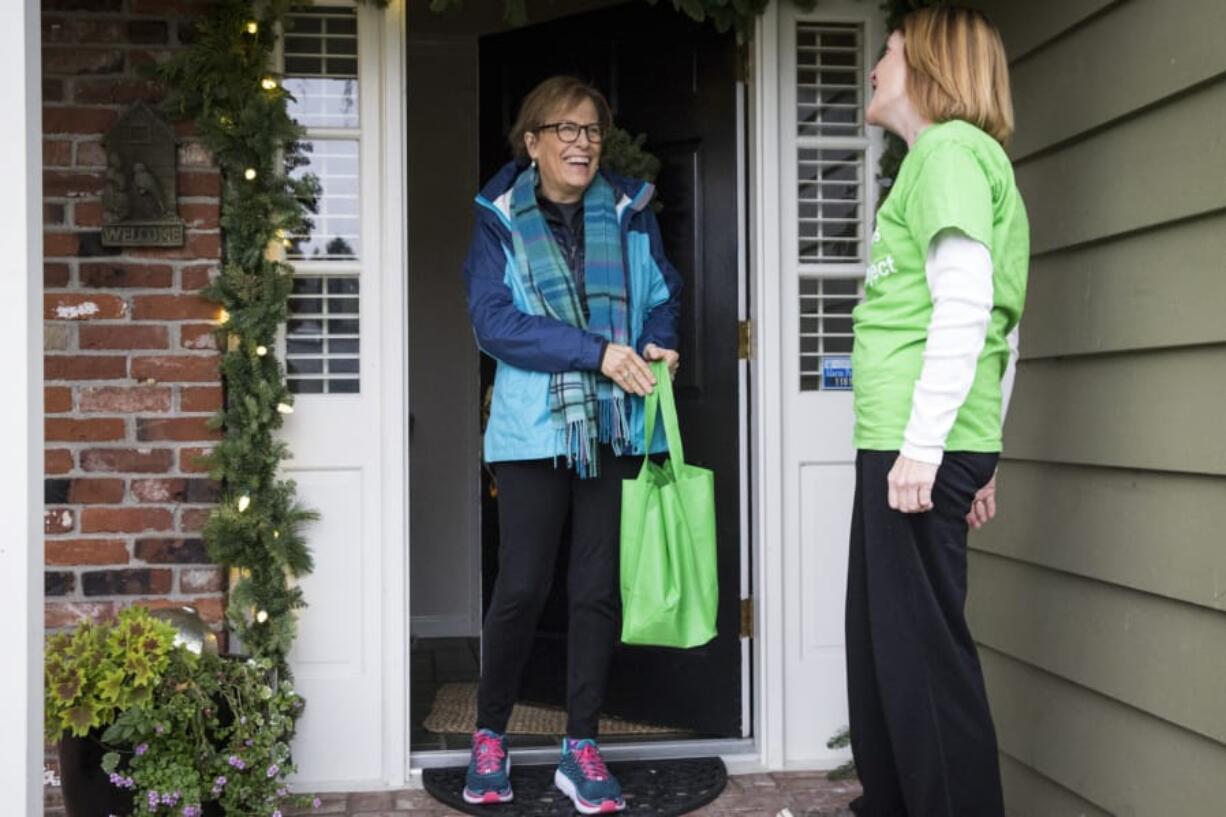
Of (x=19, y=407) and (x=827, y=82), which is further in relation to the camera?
(x=827, y=82)

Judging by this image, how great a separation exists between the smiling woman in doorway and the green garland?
49 cm

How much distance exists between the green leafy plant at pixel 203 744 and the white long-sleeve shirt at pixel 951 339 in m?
1.53

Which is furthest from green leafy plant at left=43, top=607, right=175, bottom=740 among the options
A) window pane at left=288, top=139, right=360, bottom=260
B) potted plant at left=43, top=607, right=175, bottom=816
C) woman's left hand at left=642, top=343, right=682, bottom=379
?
woman's left hand at left=642, top=343, right=682, bottom=379

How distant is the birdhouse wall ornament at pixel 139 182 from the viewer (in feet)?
10.1

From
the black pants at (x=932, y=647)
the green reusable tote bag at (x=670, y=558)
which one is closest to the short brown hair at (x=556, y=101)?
the green reusable tote bag at (x=670, y=558)

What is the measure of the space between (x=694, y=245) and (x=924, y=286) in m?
1.42

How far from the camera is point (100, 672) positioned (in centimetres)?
263

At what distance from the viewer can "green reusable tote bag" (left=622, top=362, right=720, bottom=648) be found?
2.91 m

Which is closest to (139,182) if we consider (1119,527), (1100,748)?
(1119,527)

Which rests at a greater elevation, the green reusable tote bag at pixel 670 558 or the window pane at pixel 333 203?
the window pane at pixel 333 203

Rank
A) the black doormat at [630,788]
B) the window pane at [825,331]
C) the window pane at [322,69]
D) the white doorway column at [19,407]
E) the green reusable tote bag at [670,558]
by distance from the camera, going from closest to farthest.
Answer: the white doorway column at [19,407], the green reusable tote bag at [670,558], the black doormat at [630,788], the window pane at [322,69], the window pane at [825,331]

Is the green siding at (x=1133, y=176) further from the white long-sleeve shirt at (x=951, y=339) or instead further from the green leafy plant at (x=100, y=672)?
the green leafy plant at (x=100, y=672)

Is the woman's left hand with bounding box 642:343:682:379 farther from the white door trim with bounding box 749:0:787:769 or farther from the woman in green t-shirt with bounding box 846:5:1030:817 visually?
the woman in green t-shirt with bounding box 846:5:1030:817

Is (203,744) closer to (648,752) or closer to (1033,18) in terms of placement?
(648,752)
